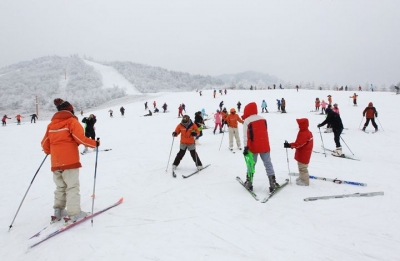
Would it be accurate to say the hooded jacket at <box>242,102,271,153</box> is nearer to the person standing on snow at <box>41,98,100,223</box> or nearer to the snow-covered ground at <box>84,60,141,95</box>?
the person standing on snow at <box>41,98,100,223</box>

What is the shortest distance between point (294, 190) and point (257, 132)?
5.44 ft

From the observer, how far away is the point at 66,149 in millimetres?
4039

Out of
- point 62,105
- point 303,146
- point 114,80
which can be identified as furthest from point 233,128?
point 114,80

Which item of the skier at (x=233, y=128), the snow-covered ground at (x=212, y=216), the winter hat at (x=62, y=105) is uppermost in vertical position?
the winter hat at (x=62, y=105)

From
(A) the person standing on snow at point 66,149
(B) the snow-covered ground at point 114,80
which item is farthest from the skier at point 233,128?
(B) the snow-covered ground at point 114,80

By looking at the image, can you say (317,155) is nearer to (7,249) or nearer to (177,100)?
(7,249)

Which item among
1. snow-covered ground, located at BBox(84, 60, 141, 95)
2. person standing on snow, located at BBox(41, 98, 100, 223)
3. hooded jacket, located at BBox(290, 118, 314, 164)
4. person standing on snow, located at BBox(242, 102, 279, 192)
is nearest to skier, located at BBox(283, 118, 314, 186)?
hooded jacket, located at BBox(290, 118, 314, 164)

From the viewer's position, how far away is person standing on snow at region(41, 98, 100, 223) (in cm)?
401

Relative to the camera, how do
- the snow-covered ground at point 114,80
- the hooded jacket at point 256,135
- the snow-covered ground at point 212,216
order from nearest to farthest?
the snow-covered ground at point 212,216, the hooded jacket at point 256,135, the snow-covered ground at point 114,80

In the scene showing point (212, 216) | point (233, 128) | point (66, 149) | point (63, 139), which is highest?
point (63, 139)

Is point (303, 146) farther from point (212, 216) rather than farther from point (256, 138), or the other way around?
point (212, 216)

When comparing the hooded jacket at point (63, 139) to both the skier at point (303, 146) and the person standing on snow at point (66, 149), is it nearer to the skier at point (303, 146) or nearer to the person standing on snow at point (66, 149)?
the person standing on snow at point (66, 149)

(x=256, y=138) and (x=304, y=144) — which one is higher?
(x=256, y=138)

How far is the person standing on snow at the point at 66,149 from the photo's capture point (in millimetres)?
4012
